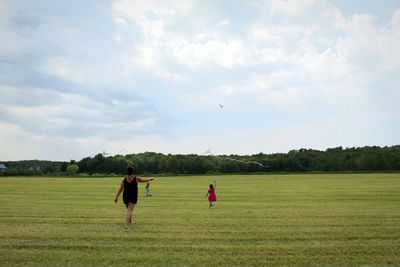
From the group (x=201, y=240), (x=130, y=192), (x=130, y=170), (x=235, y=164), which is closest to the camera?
(x=201, y=240)

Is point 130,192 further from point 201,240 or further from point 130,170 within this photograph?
point 201,240

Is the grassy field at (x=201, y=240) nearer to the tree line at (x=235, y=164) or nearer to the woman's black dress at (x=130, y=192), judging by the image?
the woman's black dress at (x=130, y=192)

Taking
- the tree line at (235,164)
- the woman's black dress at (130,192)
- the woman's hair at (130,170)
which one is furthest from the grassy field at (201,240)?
the tree line at (235,164)

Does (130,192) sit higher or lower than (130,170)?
lower

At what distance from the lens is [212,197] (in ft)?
85.3

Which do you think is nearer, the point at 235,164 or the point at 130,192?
the point at 130,192

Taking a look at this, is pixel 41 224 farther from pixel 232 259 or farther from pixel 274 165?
pixel 274 165

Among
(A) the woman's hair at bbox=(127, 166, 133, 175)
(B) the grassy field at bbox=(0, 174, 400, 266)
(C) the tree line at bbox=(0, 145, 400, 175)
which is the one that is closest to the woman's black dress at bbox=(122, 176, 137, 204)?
(A) the woman's hair at bbox=(127, 166, 133, 175)

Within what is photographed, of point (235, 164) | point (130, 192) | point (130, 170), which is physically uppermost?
point (235, 164)

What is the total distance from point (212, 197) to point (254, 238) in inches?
480

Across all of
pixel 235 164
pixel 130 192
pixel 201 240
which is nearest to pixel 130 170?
pixel 130 192

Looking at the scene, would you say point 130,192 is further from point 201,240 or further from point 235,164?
point 235,164

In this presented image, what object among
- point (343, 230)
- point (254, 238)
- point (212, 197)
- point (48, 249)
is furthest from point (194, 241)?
point (212, 197)

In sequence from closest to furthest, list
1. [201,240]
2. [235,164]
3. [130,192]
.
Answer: [201,240] → [130,192] → [235,164]
